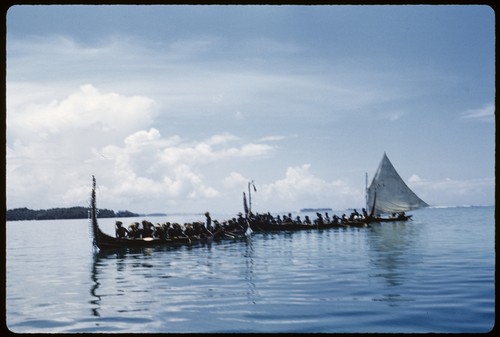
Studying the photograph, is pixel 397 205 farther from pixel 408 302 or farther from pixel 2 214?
pixel 2 214

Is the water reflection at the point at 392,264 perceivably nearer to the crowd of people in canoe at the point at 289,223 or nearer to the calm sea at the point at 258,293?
the calm sea at the point at 258,293

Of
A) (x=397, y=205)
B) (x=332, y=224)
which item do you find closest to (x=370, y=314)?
(x=332, y=224)

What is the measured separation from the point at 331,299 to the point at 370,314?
222cm

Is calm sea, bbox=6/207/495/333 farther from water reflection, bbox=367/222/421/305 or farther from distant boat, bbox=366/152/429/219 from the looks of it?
distant boat, bbox=366/152/429/219

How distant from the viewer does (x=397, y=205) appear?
68.6m

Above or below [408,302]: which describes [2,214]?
above

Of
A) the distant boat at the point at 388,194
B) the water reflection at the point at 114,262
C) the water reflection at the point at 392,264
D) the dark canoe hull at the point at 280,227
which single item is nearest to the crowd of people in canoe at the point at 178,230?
the water reflection at the point at 114,262

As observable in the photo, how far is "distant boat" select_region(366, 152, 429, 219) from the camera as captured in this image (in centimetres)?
6531

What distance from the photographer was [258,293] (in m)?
18.2

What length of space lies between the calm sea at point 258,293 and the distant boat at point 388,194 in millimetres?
33361

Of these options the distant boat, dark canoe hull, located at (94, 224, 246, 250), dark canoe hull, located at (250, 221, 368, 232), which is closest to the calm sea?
dark canoe hull, located at (94, 224, 246, 250)

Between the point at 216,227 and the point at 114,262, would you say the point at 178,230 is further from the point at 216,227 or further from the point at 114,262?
the point at 114,262

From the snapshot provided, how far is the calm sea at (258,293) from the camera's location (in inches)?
549

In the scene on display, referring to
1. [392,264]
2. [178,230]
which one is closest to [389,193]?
[178,230]
